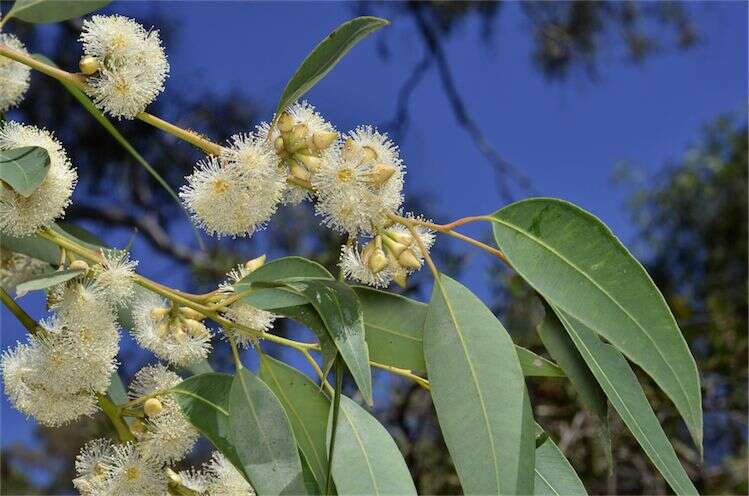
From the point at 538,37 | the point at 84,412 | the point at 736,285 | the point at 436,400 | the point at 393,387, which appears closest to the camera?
the point at 436,400

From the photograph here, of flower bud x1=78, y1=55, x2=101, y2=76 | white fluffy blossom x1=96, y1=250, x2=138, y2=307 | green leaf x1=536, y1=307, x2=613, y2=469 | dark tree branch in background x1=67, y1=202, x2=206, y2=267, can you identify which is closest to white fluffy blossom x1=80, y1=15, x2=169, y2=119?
flower bud x1=78, y1=55, x2=101, y2=76

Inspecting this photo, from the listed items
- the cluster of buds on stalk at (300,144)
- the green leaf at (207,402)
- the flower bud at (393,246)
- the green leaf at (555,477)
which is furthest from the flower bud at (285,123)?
the green leaf at (555,477)

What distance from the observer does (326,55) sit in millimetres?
666

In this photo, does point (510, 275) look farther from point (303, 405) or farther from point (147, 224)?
point (303, 405)

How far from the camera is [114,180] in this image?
357cm

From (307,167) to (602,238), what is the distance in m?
0.21

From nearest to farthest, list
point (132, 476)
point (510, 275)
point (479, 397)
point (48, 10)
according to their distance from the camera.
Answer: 1. point (479, 397)
2. point (132, 476)
3. point (48, 10)
4. point (510, 275)

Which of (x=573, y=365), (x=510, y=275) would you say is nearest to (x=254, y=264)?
(x=573, y=365)

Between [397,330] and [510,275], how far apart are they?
275 cm

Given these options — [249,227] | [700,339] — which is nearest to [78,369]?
[249,227]

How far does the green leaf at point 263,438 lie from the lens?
0.64 metres

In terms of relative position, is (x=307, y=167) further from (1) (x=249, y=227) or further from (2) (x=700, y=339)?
(2) (x=700, y=339)

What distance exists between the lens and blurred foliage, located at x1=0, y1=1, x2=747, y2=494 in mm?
2814

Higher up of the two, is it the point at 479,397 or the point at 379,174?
the point at 379,174
